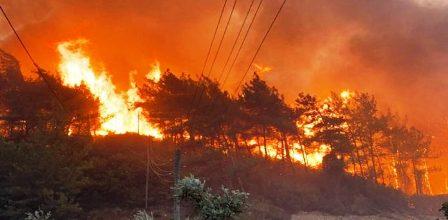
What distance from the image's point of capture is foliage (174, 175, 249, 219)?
445 inches

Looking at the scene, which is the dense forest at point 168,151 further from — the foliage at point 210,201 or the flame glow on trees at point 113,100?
the foliage at point 210,201

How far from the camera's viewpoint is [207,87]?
56.3 meters

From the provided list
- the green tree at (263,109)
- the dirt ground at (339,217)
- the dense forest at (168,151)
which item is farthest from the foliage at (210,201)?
the green tree at (263,109)

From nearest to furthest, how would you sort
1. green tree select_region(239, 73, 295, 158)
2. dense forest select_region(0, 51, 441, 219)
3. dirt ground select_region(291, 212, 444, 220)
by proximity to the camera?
1. dense forest select_region(0, 51, 441, 219)
2. dirt ground select_region(291, 212, 444, 220)
3. green tree select_region(239, 73, 295, 158)

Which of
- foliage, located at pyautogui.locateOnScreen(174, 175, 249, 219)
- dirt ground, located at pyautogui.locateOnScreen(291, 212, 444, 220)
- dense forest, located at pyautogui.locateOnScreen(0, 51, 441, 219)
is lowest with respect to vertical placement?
dirt ground, located at pyautogui.locateOnScreen(291, 212, 444, 220)

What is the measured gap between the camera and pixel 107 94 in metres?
65.8

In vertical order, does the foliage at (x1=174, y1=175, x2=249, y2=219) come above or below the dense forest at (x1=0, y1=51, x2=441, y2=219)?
below

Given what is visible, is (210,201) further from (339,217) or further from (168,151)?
(168,151)

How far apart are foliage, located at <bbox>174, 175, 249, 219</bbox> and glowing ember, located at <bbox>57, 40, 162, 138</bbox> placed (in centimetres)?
4862

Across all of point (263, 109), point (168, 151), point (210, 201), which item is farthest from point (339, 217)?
point (210, 201)

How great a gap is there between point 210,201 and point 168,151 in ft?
121

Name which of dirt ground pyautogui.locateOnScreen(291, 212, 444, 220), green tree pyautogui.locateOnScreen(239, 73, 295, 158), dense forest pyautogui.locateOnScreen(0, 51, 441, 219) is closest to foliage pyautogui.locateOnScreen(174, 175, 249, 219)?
dense forest pyautogui.locateOnScreen(0, 51, 441, 219)

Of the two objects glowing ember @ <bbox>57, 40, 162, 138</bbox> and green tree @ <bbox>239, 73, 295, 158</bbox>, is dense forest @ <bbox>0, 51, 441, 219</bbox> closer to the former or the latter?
green tree @ <bbox>239, 73, 295, 158</bbox>

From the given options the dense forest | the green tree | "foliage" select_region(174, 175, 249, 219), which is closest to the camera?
"foliage" select_region(174, 175, 249, 219)
